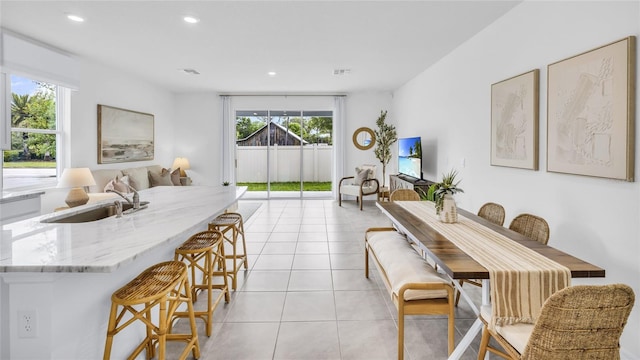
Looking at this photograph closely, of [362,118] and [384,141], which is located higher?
[362,118]

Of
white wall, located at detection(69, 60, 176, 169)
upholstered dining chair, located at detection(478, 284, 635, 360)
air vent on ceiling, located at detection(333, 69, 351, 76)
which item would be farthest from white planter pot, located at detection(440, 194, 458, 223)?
white wall, located at detection(69, 60, 176, 169)

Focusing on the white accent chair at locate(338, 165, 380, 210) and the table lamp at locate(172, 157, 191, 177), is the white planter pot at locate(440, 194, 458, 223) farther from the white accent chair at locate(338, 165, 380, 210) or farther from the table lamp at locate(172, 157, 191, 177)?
the table lamp at locate(172, 157, 191, 177)

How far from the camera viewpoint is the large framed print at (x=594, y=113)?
1999 mm

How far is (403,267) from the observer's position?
218cm

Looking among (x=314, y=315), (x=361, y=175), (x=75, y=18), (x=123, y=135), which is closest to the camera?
(x=314, y=315)

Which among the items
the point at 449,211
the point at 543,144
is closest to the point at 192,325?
the point at 449,211

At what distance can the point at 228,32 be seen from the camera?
3.94 metres

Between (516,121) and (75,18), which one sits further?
(75,18)

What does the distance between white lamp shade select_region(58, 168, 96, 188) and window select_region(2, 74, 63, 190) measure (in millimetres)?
331

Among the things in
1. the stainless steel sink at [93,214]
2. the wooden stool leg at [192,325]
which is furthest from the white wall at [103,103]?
the wooden stool leg at [192,325]

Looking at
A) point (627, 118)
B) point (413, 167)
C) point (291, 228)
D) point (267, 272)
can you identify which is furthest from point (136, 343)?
point (413, 167)

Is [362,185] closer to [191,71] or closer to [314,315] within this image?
[191,71]

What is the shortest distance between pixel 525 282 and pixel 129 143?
667 cm

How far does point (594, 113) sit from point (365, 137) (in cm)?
617
